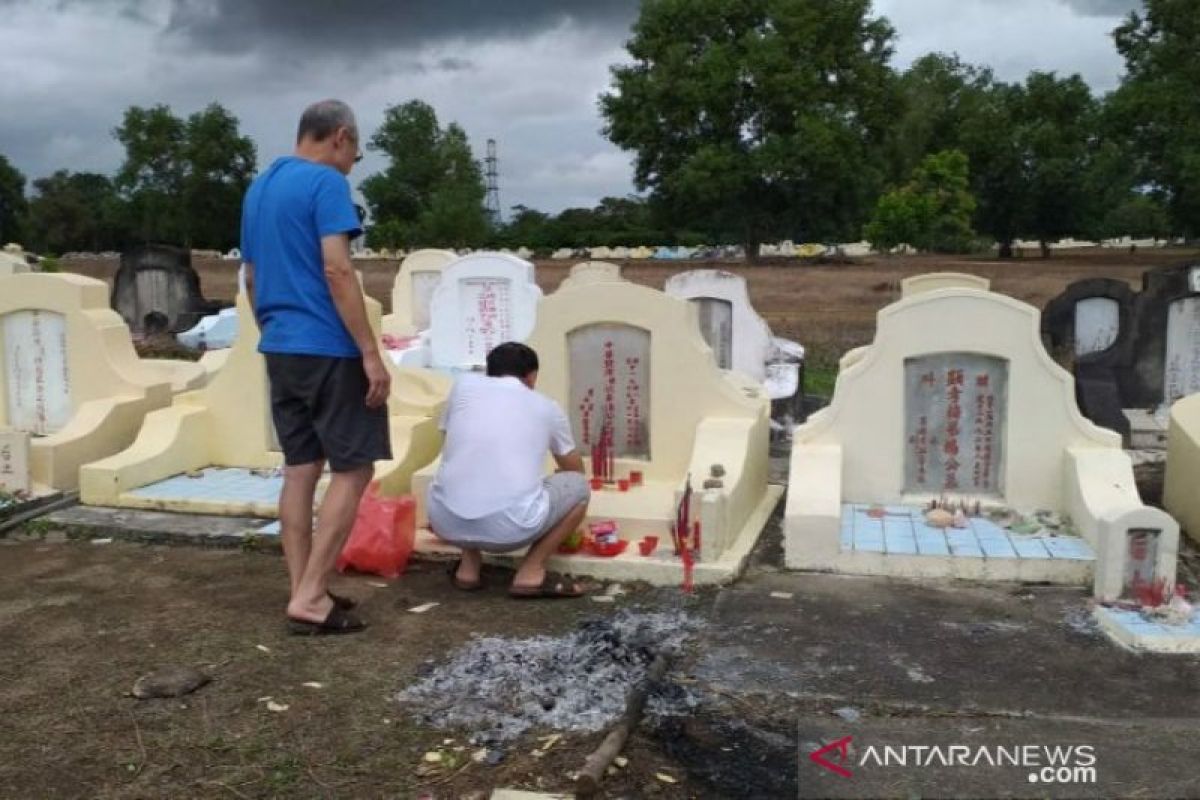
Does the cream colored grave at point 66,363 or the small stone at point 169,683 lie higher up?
the cream colored grave at point 66,363

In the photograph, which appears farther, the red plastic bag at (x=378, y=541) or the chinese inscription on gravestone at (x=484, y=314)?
the chinese inscription on gravestone at (x=484, y=314)

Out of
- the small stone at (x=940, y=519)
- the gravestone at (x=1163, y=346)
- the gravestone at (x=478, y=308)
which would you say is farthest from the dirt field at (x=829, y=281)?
the small stone at (x=940, y=519)

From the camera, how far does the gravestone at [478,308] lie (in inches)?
487

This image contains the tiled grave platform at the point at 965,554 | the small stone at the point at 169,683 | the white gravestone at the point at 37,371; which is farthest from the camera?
the white gravestone at the point at 37,371

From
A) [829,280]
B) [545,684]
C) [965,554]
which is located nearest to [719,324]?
[965,554]

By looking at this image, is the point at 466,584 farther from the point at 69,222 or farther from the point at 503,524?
the point at 69,222

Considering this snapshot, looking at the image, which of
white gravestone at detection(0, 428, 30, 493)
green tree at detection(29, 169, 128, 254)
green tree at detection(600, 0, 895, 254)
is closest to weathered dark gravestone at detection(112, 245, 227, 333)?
white gravestone at detection(0, 428, 30, 493)

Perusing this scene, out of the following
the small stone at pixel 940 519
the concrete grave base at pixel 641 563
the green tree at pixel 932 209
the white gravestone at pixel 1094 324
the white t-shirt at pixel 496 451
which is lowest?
the concrete grave base at pixel 641 563

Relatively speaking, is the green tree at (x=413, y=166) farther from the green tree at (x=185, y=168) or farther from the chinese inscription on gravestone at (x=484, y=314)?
the chinese inscription on gravestone at (x=484, y=314)

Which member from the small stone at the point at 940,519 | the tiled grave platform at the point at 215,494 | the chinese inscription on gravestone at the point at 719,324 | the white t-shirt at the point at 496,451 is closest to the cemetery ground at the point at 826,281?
the chinese inscription on gravestone at the point at 719,324

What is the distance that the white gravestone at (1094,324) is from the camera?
12.8 metres

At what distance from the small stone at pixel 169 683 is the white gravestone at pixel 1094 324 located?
1113cm

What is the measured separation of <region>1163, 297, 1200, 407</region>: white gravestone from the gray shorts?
23.9ft

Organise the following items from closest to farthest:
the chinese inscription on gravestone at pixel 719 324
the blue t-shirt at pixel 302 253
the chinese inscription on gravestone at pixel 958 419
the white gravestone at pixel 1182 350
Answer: the blue t-shirt at pixel 302 253
the chinese inscription on gravestone at pixel 958 419
the white gravestone at pixel 1182 350
the chinese inscription on gravestone at pixel 719 324
